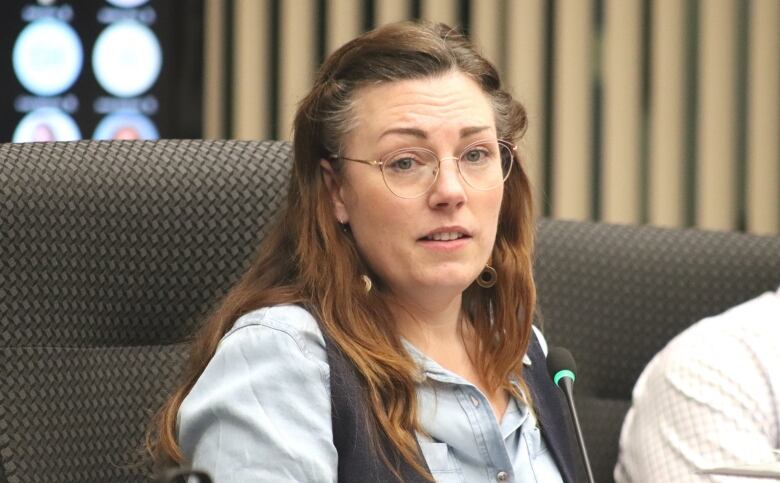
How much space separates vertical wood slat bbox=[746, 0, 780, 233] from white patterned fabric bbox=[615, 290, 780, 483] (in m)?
1.42

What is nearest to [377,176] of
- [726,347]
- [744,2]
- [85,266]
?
[85,266]

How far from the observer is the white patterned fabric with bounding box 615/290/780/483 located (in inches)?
74.0

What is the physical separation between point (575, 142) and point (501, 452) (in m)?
1.92

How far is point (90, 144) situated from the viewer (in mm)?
1714

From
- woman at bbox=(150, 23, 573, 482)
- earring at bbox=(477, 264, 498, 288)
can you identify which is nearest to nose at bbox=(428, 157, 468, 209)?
woman at bbox=(150, 23, 573, 482)

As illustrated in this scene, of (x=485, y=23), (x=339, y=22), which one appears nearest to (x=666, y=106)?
(x=485, y=23)

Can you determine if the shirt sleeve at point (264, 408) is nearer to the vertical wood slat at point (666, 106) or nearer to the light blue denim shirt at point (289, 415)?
the light blue denim shirt at point (289, 415)

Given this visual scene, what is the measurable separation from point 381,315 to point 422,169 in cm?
20

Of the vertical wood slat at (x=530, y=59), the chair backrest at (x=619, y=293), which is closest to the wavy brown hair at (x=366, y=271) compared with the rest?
the chair backrest at (x=619, y=293)

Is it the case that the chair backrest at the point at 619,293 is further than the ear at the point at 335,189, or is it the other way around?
the chair backrest at the point at 619,293

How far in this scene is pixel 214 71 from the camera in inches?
134

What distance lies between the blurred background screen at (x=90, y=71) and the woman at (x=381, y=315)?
163 centimetres

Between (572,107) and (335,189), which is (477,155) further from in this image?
(572,107)

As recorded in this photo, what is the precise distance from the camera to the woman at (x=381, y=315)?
4.66 ft
